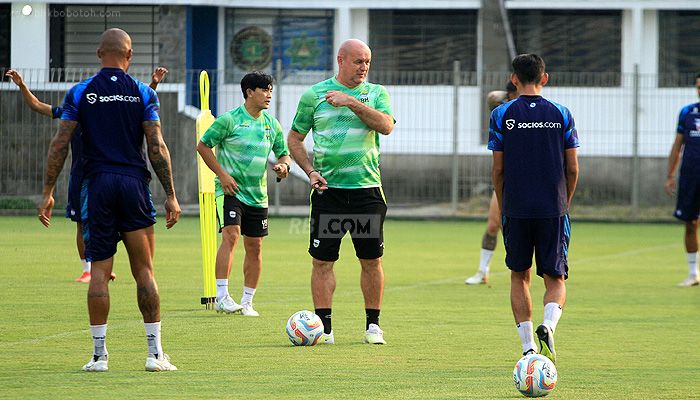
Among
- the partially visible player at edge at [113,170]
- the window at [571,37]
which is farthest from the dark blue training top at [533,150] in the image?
the window at [571,37]

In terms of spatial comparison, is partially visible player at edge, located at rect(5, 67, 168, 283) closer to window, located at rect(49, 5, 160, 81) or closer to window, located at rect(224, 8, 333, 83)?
window, located at rect(49, 5, 160, 81)

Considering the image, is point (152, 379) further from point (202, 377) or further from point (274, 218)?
point (274, 218)

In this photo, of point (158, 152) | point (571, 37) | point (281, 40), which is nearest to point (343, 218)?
point (158, 152)

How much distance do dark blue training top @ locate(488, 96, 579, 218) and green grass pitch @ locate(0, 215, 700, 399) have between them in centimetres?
114

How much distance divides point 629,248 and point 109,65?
14.5m

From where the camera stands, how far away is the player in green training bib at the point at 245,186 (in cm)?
1251

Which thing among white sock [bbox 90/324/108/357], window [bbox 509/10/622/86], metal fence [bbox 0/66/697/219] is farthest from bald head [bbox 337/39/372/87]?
window [bbox 509/10/622/86]

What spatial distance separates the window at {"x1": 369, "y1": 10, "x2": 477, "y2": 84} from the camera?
32906 millimetres

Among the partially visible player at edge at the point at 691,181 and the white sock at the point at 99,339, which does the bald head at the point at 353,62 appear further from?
the partially visible player at edge at the point at 691,181

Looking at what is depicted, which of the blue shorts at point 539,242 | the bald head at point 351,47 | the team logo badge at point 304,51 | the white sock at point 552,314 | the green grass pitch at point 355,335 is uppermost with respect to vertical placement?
the team logo badge at point 304,51

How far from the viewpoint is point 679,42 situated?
33.2 m

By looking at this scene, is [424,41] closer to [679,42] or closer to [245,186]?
[679,42]

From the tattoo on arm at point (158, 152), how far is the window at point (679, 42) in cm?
2564

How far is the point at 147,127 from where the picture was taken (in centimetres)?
874
